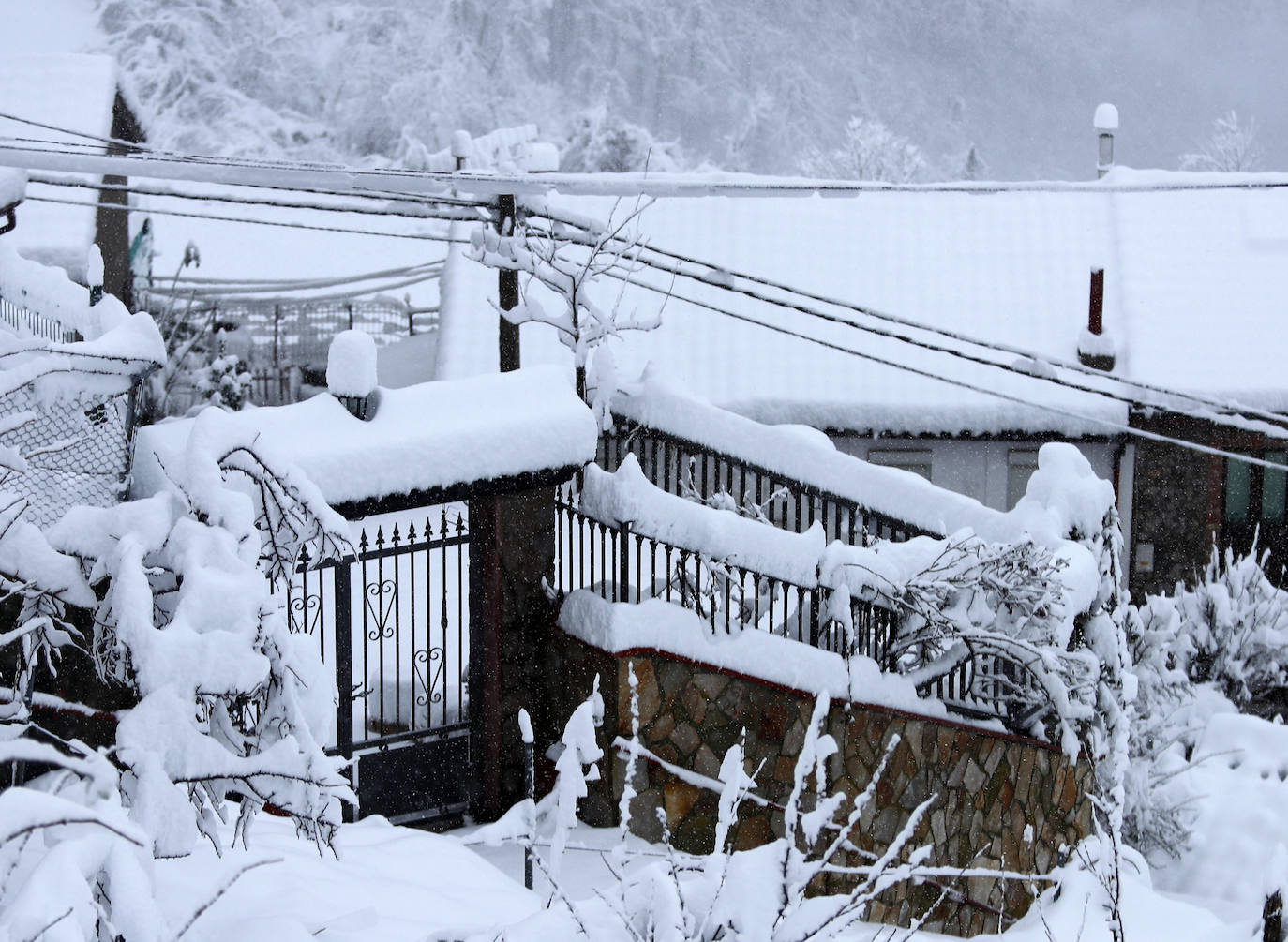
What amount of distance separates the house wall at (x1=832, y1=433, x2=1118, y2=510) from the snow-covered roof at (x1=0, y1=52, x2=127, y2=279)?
34.9 feet

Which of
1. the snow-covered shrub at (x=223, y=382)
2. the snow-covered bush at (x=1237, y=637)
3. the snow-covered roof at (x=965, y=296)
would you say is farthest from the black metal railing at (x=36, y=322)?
the snow-covered bush at (x=1237, y=637)

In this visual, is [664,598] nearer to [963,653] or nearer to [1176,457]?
[963,653]

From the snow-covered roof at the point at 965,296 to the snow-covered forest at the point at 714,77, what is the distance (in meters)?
33.9

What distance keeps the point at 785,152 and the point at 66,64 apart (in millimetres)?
65279

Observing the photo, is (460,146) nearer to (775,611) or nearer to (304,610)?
(775,611)

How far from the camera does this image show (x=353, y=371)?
7.78m

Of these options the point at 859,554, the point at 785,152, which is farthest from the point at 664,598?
the point at 785,152

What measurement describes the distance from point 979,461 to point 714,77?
75695mm

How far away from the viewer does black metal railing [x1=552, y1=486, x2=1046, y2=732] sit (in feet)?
28.5

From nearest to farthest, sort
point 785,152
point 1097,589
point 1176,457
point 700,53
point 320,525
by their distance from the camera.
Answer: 1. point 320,525
2. point 1097,589
3. point 1176,457
4. point 785,152
5. point 700,53

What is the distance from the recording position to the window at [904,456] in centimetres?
1702

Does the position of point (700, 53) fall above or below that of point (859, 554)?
above

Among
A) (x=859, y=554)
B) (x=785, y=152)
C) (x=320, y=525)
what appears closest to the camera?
(x=320, y=525)

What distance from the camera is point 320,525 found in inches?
221
